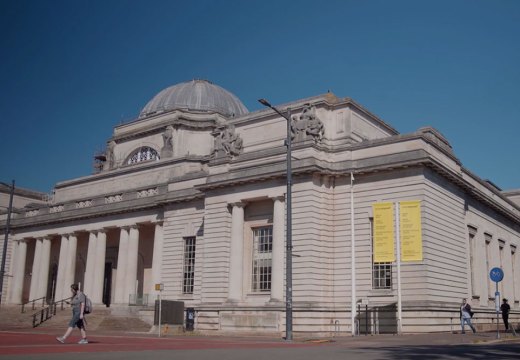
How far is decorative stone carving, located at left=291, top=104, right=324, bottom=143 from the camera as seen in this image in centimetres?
3784

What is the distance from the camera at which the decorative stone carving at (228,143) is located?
41.8 metres

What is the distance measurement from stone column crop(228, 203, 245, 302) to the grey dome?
82.6ft

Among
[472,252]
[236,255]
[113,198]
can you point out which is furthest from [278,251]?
[113,198]

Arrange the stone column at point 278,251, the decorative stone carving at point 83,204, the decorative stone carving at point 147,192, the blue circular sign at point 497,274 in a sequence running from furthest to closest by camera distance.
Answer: the decorative stone carving at point 83,204
the decorative stone carving at point 147,192
the stone column at point 278,251
the blue circular sign at point 497,274

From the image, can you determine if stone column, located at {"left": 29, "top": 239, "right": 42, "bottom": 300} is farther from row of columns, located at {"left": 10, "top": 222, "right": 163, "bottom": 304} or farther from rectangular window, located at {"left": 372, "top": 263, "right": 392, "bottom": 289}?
rectangular window, located at {"left": 372, "top": 263, "right": 392, "bottom": 289}

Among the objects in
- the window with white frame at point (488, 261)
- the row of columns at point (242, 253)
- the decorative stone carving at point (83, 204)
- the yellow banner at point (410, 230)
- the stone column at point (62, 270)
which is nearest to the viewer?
the yellow banner at point (410, 230)

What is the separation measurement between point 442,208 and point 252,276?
12.5 m

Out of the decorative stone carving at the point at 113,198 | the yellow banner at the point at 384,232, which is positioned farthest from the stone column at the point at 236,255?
the decorative stone carving at the point at 113,198

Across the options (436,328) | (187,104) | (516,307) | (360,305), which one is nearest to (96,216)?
(187,104)

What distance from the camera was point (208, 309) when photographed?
38.4 m

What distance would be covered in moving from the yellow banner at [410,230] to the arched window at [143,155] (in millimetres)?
32128

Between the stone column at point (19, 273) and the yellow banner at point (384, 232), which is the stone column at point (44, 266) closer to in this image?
the stone column at point (19, 273)

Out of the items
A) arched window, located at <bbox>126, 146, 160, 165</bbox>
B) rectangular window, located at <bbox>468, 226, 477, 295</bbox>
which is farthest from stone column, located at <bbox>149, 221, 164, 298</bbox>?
rectangular window, located at <bbox>468, 226, 477, 295</bbox>

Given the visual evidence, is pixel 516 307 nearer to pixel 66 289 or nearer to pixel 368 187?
pixel 368 187
